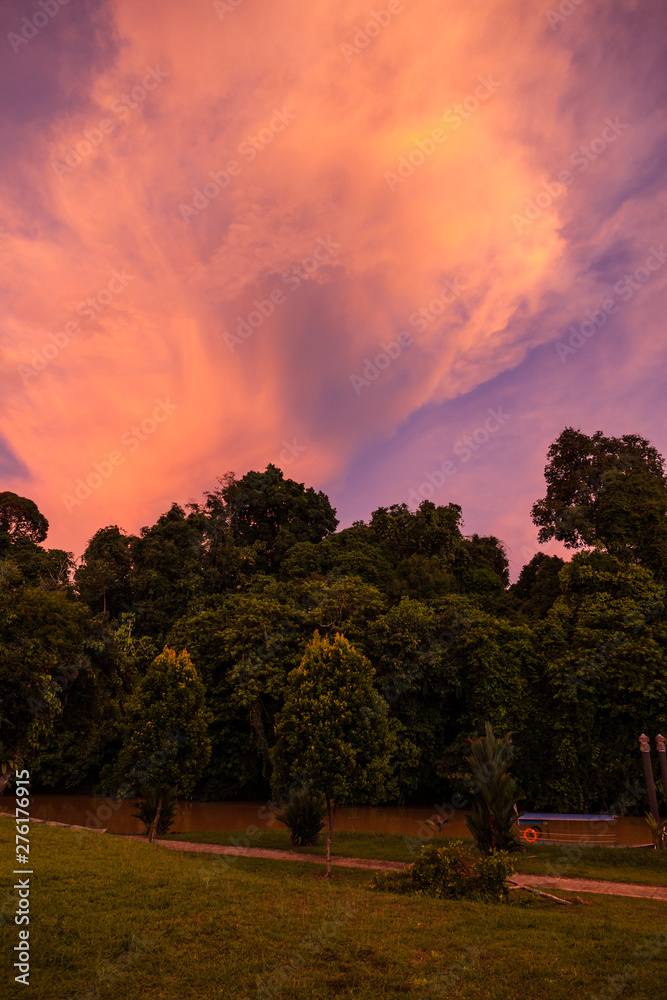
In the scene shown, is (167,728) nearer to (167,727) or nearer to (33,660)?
(167,727)

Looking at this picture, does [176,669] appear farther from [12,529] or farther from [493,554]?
[12,529]

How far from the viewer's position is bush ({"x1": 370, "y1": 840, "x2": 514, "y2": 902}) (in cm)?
1229

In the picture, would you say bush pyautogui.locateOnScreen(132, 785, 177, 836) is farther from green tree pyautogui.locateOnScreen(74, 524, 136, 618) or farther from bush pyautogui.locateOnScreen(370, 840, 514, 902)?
green tree pyautogui.locateOnScreen(74, 524, 136, 618)

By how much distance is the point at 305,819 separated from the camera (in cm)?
2022

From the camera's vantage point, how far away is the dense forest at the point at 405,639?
24.2 meters

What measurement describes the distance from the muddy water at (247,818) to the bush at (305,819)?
11.7 feet

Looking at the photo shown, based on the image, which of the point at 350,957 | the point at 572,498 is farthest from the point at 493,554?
the point at 350,957

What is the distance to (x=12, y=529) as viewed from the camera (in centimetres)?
5488

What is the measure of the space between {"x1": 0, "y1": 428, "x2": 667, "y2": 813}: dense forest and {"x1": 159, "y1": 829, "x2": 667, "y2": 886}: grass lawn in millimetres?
6074

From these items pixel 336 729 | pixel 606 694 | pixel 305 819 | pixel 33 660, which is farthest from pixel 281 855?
pixel 606 694

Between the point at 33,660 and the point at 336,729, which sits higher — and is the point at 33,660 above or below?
above

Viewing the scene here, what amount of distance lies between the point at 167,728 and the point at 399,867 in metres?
8.01

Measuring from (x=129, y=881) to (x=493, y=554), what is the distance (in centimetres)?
4448

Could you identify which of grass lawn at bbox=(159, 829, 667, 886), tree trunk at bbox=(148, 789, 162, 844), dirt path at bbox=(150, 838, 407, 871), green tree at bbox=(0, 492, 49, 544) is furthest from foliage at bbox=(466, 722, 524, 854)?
green tree at bbox=(0, 492, 49, 544)
